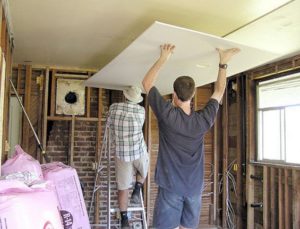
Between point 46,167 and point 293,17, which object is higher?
point 293,17

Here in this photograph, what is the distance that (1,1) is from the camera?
2520 millimetres

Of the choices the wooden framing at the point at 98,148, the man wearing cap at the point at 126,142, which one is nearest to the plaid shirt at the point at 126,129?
the man wearing cap at the point at 126,142

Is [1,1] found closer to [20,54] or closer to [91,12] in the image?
[91,12]

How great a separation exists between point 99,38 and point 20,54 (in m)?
1.46

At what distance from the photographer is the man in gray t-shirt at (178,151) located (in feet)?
8.16

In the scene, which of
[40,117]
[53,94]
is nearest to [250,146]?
[53,94]

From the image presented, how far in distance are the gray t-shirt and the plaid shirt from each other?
132 cm

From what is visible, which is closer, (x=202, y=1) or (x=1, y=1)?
(x=1, y=1)

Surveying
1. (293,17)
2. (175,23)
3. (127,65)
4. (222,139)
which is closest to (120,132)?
(127,65)

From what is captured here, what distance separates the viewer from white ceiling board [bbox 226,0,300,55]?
2846 millimetres

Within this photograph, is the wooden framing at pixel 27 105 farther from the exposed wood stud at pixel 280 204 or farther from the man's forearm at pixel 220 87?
the exposed wood stud at pixel 280 204

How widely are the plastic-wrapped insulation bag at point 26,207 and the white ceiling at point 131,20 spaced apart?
154 cm

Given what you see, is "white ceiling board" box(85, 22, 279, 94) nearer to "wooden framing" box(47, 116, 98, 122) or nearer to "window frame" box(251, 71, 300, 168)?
"wooden framing" box(47, 116, 98, 122)

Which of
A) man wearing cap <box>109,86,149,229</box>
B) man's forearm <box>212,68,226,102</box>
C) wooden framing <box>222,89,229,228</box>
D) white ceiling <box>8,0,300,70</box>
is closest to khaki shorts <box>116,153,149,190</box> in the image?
man wearing cap <box>109,86,149,229</box>
